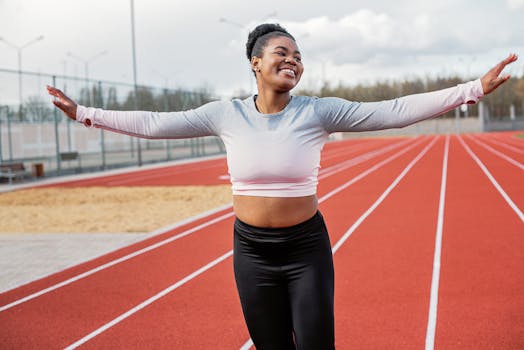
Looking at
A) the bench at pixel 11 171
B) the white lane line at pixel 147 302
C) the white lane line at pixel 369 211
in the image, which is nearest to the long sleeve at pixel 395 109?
the white lane line at pixel 147 302

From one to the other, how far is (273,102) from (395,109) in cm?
45

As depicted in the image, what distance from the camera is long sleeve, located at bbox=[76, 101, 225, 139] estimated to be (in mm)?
2488

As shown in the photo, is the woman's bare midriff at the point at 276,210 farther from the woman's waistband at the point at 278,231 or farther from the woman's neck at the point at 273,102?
the woman's neck at the point at 273,102

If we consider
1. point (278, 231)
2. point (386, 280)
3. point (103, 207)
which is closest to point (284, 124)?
point (278, 231)

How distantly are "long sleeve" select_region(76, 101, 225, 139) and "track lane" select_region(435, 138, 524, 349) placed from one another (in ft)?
9.08

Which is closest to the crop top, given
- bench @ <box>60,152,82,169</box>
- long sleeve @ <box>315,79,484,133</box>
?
long sleeve @ <box>315,79,484,133</box>

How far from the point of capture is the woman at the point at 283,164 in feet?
7.70

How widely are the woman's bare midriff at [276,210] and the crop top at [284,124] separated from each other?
0.08ft

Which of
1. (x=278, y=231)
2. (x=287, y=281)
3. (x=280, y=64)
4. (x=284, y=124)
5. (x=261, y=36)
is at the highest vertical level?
(x=261, y=36)

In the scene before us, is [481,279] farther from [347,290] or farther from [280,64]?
[280,64]

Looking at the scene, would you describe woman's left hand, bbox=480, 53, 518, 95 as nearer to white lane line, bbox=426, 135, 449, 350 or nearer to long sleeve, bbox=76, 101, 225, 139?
long sleeve, bbox=76, 101, 225, 139

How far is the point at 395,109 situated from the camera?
2.36 meters

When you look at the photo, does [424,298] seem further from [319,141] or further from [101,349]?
[319,141]

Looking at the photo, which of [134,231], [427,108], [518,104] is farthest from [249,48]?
[518,104]
